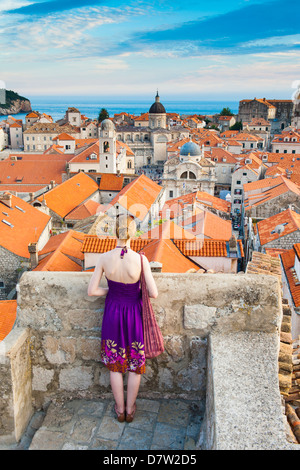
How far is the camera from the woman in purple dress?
3.29 metres

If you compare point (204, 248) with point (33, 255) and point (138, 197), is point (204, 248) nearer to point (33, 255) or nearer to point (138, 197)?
point (33, 255)

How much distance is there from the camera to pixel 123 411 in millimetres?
3430

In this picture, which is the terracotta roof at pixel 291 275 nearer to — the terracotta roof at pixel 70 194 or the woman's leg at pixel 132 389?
the woman's leg at pixel 132 389

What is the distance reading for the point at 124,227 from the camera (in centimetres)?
331

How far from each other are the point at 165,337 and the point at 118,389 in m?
0.55

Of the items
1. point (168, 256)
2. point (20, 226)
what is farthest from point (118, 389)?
point (20, 226)

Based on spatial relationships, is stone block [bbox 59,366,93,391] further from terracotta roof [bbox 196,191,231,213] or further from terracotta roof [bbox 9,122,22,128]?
terracotta roof [bbox 9,122,22,128]

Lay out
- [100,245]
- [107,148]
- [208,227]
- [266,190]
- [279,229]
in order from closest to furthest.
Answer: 1. [100,245]
2. [279,229]
3. [208,227]
4. [266,190]
5. [107,148]

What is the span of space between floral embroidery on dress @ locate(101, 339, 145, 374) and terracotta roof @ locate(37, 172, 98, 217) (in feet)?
93.8

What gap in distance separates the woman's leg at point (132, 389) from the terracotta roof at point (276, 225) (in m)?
16.4

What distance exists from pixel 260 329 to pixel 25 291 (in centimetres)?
188

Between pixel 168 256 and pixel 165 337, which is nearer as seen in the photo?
pixel 165 337

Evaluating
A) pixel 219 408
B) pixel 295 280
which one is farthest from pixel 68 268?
pixel 219 408
